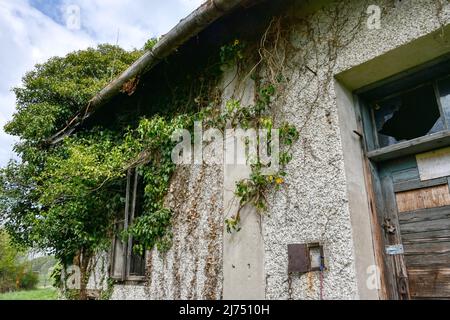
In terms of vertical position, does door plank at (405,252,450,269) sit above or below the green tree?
below

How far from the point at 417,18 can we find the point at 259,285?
2.19 meters

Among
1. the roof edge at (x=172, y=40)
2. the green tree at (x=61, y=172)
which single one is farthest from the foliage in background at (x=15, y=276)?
the roof edge at (x=172, y=40)

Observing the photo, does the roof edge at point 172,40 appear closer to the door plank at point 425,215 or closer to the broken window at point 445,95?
the broken window at point 445,95

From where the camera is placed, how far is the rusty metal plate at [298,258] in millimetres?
2131

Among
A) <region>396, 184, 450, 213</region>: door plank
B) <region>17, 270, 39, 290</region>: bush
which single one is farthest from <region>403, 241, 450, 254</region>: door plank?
<region>17, 270, 39, 290</region>: bush

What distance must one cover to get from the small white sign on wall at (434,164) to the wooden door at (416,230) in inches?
0.9

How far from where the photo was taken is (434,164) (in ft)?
6.88

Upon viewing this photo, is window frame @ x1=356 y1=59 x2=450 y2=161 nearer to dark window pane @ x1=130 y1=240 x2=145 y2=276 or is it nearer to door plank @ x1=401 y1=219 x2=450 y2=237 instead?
door plank @ x1=401 y1=219 x2=450 y2=237

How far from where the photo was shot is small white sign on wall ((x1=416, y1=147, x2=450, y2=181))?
2.05 metres

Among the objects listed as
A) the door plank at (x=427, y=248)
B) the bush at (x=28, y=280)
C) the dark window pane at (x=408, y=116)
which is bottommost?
the bush at (x=28, y=280)

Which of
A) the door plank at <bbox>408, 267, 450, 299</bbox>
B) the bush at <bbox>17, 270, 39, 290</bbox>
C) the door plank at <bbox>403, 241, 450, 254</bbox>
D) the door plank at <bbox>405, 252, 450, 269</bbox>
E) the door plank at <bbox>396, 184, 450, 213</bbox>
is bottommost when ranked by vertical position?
the bush at <bbox>17, 270, 39, 290</bbox>

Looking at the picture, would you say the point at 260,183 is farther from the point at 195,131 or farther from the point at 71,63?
the point at 71,63

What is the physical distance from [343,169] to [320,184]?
20 cm
